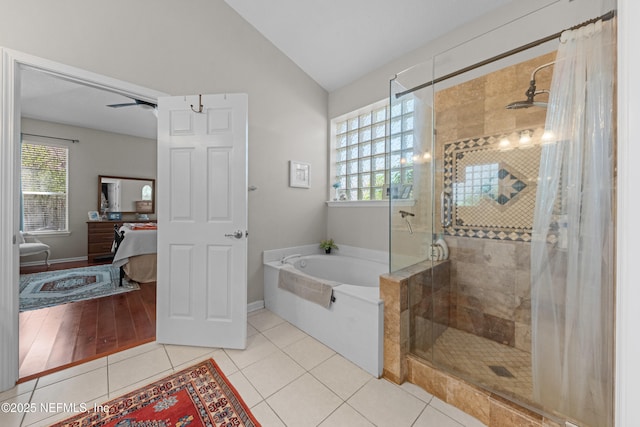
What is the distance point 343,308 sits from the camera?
6.01 ft

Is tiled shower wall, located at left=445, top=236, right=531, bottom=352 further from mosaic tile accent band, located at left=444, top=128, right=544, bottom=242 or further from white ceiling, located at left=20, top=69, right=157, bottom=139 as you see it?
white ceiling, located at left=20, top=69, right=157, bottom=139

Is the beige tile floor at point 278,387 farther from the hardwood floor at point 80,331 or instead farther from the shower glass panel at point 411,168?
the shower glass panel at point 411,168

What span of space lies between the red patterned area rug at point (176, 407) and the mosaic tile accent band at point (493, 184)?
85.0 inches

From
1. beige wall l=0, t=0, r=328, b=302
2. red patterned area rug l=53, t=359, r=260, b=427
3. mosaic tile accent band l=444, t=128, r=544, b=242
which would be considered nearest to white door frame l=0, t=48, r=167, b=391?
beige wall l=0, t=0, r=328, b=302

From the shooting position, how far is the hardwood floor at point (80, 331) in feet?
5.70

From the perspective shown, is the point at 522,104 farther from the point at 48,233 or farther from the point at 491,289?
the point at 48,233

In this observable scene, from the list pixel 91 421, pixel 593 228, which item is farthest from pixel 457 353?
pixel 91 421

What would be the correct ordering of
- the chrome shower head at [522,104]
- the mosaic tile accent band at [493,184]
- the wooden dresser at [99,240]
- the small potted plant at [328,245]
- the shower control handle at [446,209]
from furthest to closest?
the wooden dresser at [99,240] → the small potted plant at [328,245] → the shower control handle at [446,209] → the mosaic tile accent band at [493,184] → the chrome shower head at [522,104]

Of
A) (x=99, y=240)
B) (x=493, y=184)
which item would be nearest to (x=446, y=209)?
(x=493, y=184)

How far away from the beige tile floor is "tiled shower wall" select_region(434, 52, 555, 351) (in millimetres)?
902

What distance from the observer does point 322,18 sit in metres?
2.30

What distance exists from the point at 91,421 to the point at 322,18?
3.41 metres

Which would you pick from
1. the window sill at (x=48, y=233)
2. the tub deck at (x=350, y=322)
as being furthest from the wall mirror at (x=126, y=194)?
the tub deck at (x=350, y=322)
